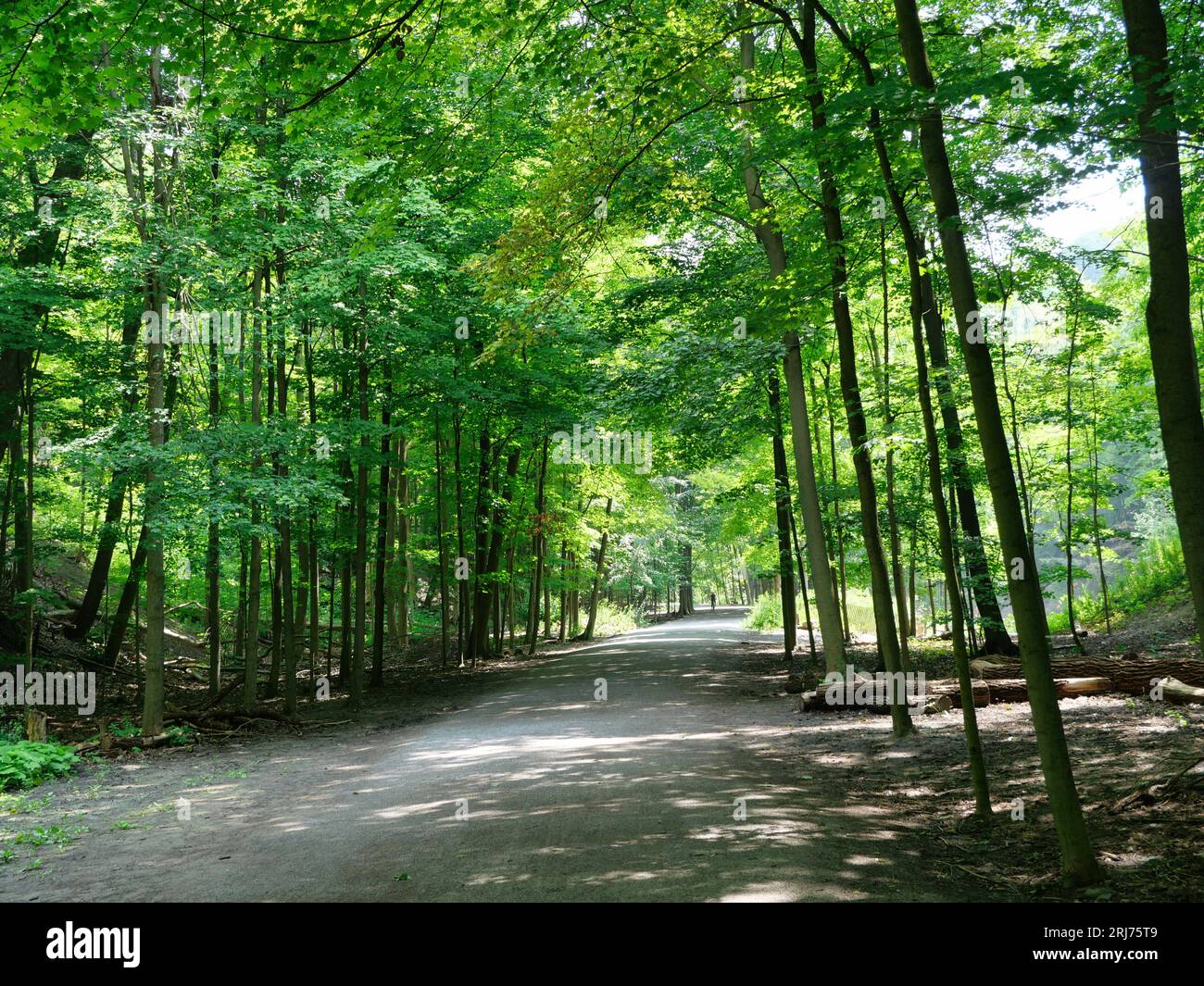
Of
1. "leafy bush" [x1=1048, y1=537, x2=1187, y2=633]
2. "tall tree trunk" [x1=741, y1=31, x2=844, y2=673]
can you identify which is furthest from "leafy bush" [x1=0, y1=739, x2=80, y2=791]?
"leafy bush" [x1=1048, y1=537, x2=1187, y2=633]

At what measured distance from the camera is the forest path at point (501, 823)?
4.81 metres

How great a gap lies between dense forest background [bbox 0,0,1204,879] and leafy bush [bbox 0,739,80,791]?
5.44 feet

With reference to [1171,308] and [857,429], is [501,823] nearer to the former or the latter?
[857,429]

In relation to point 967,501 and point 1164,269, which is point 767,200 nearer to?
point 967,501

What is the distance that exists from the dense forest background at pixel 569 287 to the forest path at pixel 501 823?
1763 millimetres

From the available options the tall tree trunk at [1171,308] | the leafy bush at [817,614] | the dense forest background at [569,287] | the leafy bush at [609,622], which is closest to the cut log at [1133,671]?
the dense forest background at [569,287]

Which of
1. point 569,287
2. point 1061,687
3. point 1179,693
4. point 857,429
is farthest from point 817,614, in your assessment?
point 569,287

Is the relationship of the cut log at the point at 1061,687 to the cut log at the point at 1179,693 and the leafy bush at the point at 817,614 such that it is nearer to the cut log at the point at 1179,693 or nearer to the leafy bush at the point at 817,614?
the cut log at the point at 1179,693

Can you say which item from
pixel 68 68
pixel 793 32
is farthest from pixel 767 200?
pixel 68 68

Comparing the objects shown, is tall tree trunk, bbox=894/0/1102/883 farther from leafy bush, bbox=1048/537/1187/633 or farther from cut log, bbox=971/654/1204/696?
leafy bush, bbox=1048/537/1187/633

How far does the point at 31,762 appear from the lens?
9.34 meters

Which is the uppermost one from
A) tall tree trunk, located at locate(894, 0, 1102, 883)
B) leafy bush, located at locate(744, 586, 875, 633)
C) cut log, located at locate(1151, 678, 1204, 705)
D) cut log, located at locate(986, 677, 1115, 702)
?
tall tree trunk, located at locate(894, 0, 1102, 883)

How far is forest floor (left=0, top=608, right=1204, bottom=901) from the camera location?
188 inches
